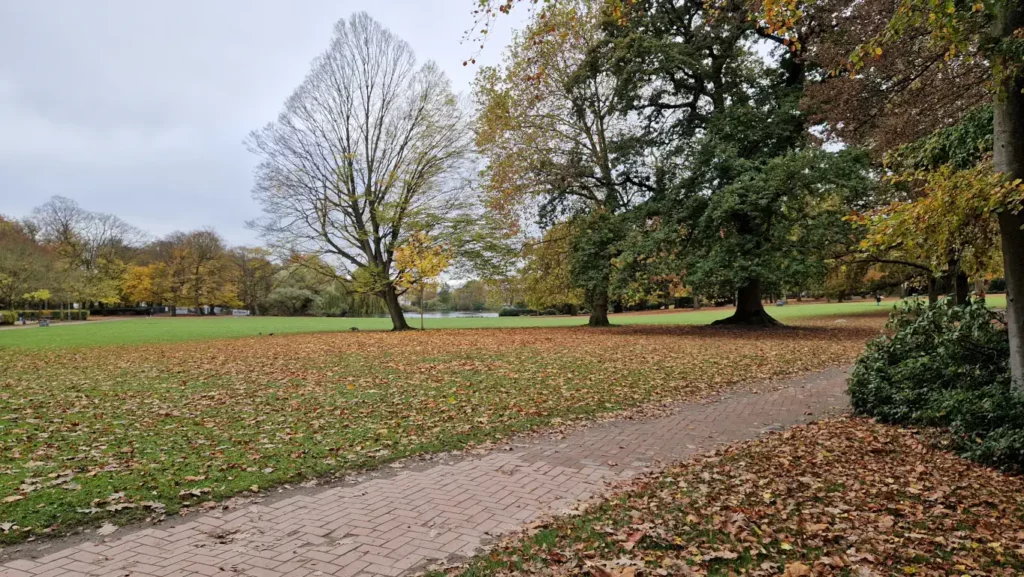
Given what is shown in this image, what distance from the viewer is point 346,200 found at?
2561 centimetres

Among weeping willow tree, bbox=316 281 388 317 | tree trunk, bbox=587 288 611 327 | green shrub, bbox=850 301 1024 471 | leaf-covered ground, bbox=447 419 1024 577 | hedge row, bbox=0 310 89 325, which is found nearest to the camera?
leaf-covered ground, bbox=447 419 1024 577

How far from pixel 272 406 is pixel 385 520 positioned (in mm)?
5047

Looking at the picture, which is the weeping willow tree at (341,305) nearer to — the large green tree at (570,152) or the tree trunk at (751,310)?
the large green tree at (570,152)

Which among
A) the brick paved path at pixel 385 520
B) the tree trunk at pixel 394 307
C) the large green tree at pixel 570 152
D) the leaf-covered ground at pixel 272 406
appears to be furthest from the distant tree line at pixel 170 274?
the brick paved path at pixel 385 520

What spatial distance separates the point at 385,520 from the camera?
3.99 meters

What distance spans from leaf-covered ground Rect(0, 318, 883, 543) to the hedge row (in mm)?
34731

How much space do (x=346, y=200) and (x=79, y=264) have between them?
54686mm

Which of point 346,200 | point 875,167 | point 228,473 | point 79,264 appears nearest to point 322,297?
point 79,264

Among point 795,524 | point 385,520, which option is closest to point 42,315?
point 385,520

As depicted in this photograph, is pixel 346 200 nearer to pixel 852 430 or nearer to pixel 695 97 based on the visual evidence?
pixel 695 97

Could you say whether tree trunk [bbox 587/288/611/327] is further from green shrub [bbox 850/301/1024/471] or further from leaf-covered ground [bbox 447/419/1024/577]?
leaf-covered ground [bbox 447/419/1024/577]

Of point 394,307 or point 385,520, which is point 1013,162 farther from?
point 394,307

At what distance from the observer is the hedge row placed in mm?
41656

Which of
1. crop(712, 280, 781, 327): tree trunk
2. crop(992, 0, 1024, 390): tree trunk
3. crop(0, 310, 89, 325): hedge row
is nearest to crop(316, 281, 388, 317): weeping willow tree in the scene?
crop(0, 310, 89, 325): hedge row
